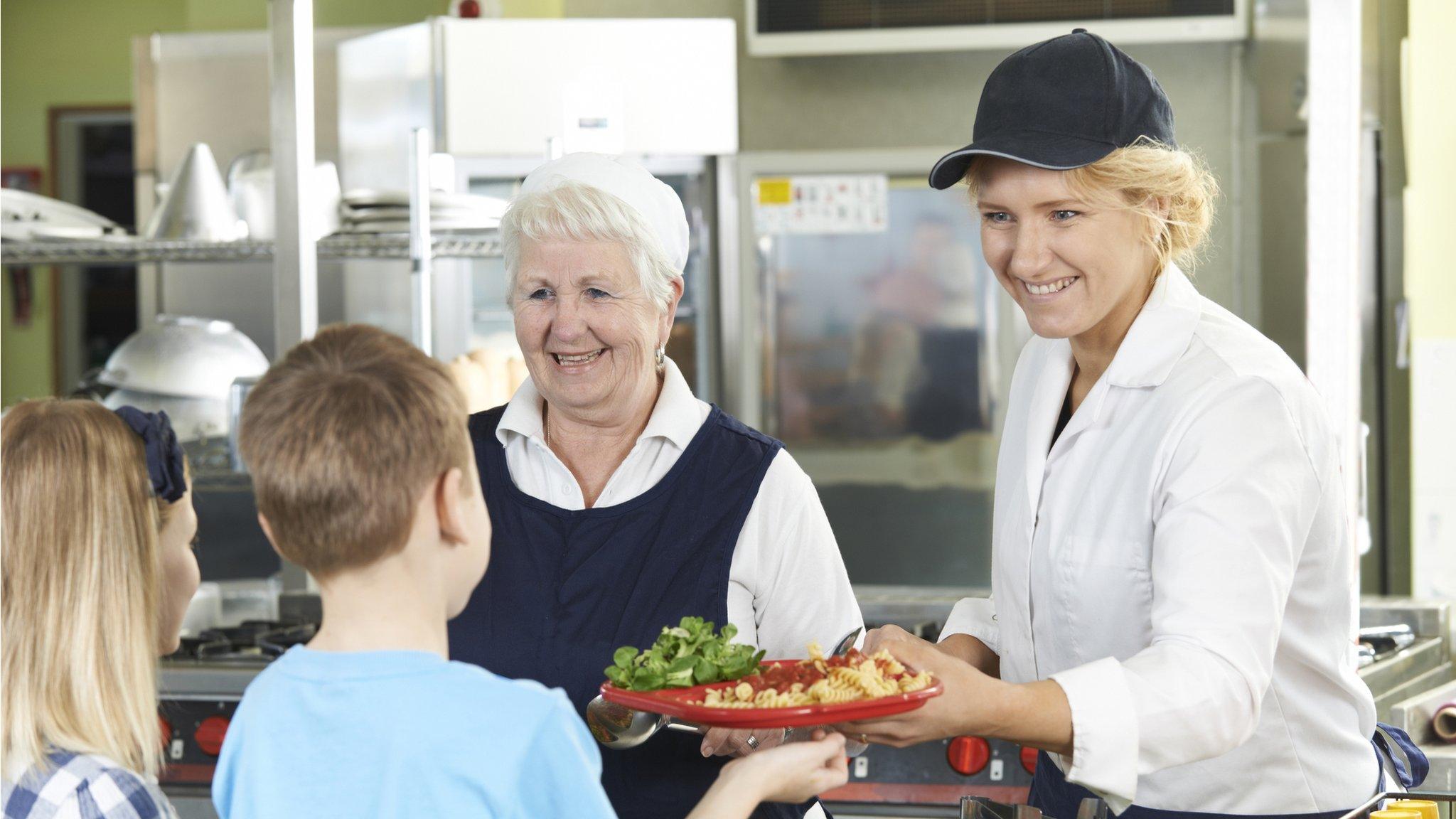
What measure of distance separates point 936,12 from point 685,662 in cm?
334

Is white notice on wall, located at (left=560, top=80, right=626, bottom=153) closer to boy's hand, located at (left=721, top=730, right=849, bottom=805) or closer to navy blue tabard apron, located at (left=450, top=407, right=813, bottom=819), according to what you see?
navy blue tabard apron, located at (left=450, top=407, right=813, bottom=819)

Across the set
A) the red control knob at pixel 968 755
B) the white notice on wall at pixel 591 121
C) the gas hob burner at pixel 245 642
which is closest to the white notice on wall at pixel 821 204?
the white notice on wall at pixel 591 121

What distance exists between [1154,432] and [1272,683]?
246 mm

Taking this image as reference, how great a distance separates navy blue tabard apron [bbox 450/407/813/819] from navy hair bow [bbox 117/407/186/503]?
0.33 meters

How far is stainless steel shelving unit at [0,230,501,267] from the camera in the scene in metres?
2.54

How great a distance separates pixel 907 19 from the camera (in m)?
4.20

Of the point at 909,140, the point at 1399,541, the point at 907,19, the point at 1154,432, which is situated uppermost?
the point at 907,19

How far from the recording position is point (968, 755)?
6.66 ft

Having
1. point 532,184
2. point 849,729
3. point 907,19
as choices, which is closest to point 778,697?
point 849,729

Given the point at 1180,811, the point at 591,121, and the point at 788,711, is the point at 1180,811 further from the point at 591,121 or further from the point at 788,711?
the point at 591,121

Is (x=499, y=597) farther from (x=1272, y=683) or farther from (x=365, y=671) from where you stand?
(x=1272, y=683)

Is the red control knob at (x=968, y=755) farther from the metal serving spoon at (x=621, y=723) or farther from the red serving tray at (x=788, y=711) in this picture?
the red serving tray at (x=788, y=711)

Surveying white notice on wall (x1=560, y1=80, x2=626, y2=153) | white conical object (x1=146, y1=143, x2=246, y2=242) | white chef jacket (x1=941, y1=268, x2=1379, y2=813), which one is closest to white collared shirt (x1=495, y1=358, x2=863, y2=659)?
white chef jacket (x1=941, y1=268, x2=1379, y2=813)

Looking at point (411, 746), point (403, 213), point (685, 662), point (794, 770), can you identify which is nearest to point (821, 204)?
point (403, 213)
